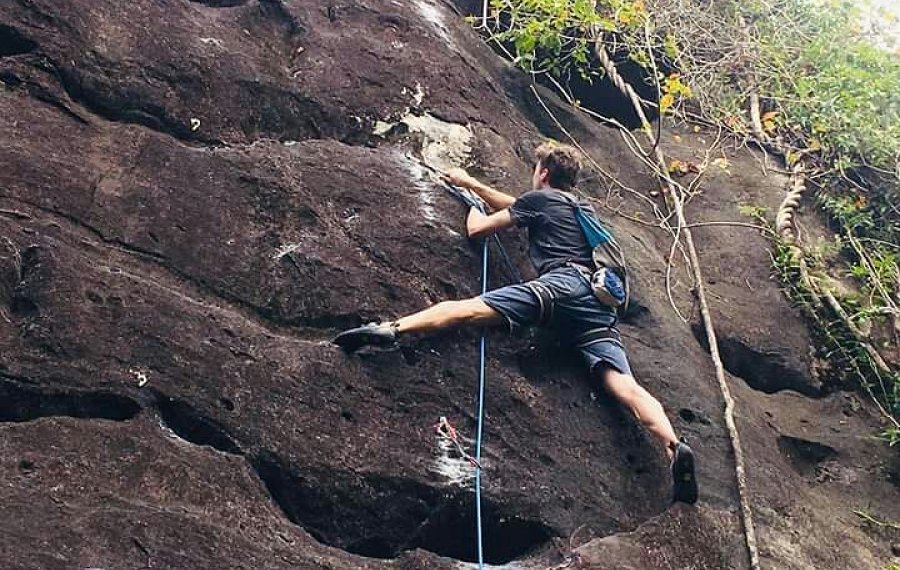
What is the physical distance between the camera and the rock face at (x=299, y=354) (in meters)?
4.43

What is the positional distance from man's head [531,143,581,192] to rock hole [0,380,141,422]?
3.14 m

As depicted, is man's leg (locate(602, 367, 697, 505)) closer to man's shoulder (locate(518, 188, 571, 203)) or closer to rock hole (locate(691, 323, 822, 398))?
man's shoulder (locate(518, 188, 571, 203))

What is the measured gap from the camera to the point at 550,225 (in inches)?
238

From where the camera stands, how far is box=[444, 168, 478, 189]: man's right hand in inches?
249

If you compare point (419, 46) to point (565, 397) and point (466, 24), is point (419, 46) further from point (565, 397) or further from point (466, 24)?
point (565, 397)

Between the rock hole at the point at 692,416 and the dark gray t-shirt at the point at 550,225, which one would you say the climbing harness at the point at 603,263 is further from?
the rock hole at the point at 692,416

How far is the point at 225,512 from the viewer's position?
14.4ft

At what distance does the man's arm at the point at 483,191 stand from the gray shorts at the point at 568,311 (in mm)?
747

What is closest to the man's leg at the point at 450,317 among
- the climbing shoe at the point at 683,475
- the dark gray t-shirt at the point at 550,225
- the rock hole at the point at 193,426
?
the dark gray t-shirt at the point at 550,225

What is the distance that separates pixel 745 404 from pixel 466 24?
4.16m

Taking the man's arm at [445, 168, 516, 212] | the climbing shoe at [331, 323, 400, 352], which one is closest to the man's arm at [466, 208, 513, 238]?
Result: the man's arm at [445, 168, 516, 212]

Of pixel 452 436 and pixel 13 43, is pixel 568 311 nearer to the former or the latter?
pixel 452 436

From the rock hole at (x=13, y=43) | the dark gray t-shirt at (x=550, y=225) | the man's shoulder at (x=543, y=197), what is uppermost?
the man's shoulder at (x=543, y=197)

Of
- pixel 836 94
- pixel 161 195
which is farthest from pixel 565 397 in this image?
pixel 836 94
